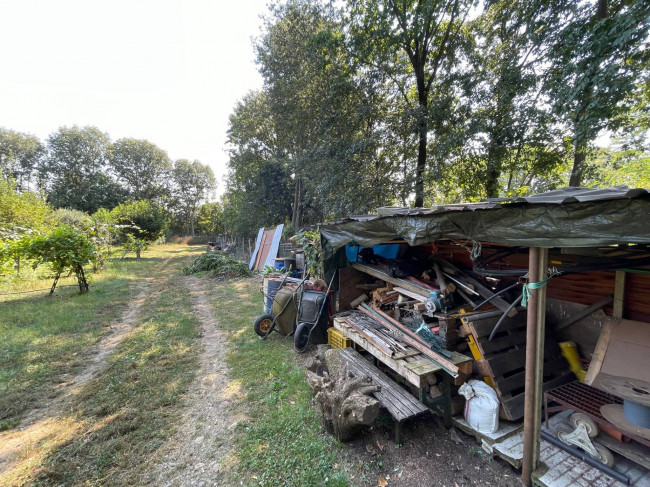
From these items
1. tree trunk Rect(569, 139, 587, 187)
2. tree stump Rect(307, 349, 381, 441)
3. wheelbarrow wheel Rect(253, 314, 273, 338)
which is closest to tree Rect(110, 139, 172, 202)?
wheelbarrow wheel Rect(253, 314, 273, 338)

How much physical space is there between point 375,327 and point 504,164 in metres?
6.89

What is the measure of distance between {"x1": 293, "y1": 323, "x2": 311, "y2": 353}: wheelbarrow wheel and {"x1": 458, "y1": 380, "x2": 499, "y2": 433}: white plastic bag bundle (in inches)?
93.3

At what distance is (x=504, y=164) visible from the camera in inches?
291

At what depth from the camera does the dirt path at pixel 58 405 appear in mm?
2395

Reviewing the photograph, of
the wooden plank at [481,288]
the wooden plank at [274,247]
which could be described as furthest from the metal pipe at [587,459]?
the wooden plank at [274,247]

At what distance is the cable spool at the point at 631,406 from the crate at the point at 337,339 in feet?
8.34

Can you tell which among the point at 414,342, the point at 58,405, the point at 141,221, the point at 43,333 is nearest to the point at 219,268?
the point at 43,333

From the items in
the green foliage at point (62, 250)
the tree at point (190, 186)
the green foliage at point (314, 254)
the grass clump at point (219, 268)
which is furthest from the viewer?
the tree at point (190, 186)

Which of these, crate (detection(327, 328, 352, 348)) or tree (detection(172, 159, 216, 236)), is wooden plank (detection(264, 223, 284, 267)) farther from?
tree (detection(172, 159, 216, 236))

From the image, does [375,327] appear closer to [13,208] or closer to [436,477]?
[436,477]

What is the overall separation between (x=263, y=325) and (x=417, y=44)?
9.10 m

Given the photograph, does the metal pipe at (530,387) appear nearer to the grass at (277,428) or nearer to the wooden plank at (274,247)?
the grass at (277,428)

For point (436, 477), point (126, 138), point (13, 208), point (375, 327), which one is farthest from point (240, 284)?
point (126, 138)

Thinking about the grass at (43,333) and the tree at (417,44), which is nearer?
the grass at (43,333)
